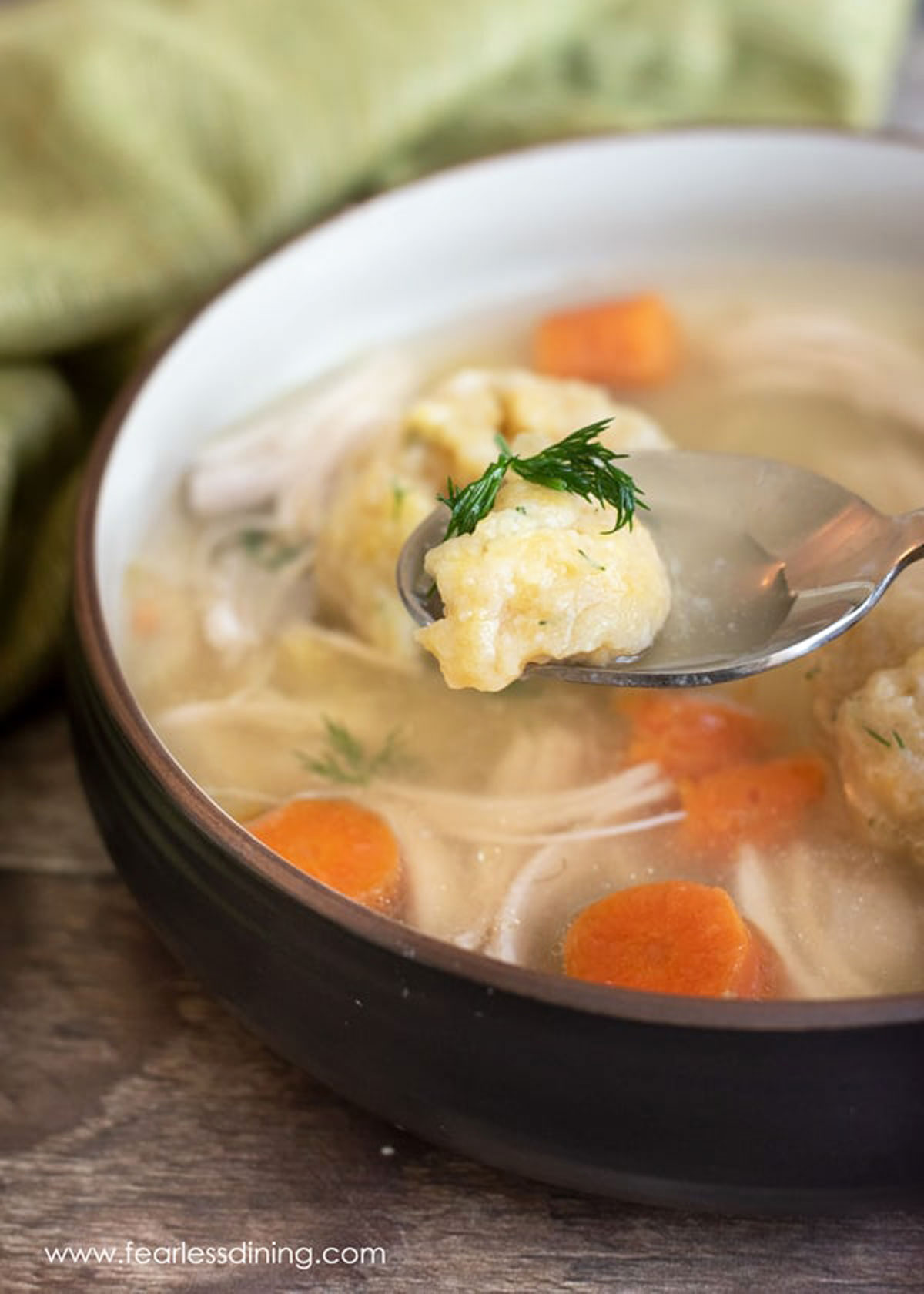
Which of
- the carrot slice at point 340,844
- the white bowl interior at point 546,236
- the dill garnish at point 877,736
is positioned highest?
the white bowl interior at point 546,236

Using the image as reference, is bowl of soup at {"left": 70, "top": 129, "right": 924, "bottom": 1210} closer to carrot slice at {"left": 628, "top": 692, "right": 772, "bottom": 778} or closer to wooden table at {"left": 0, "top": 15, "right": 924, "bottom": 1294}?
carrot slice at {"left": 628, "top": 692, "right": 772, "bottom": 778}

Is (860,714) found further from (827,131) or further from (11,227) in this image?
(11,227)

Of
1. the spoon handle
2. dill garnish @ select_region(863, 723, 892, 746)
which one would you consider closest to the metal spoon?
the spoon handle

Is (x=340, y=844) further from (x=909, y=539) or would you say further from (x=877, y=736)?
(x=909, y=539)

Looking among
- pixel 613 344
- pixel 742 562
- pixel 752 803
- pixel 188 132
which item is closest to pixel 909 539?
pixel 742 562

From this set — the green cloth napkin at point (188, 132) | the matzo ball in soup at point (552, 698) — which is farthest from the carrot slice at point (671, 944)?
the green cloth napkin at point (188, 132)

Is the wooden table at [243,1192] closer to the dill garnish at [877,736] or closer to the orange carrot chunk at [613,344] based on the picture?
the dill garnish at [877,736]
